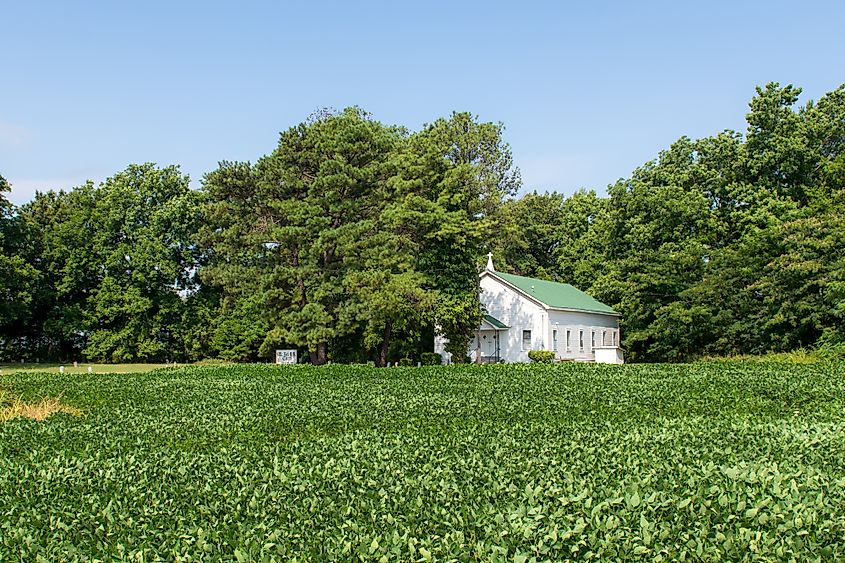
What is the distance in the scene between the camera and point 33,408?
13.4 metres

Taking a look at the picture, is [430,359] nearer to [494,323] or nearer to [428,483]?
[494,323]

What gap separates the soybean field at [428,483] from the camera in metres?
4.49

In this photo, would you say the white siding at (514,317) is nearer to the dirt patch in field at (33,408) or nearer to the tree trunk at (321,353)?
the tree trunk at (321,353)

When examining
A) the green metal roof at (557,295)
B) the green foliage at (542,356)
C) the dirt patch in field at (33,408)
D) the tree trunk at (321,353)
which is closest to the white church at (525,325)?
the green metal roof at (557,295)

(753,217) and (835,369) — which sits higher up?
(753,217)

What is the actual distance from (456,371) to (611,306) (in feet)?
71.9

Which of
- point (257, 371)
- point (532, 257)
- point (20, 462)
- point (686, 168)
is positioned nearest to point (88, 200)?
point (257, 371)

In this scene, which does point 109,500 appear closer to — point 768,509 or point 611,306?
point 768,509

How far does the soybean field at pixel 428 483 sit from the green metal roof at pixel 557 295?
22.8 meters

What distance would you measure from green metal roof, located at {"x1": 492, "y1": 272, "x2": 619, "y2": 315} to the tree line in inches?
60.0

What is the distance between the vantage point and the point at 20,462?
24.8ft

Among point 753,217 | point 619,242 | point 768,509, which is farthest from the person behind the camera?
point 619,242

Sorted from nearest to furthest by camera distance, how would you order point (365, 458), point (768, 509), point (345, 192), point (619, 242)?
point (768, 509) → point (365, 458) → point (345, 192) → point (619, 242)

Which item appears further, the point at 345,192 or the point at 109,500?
the point at 345,192
